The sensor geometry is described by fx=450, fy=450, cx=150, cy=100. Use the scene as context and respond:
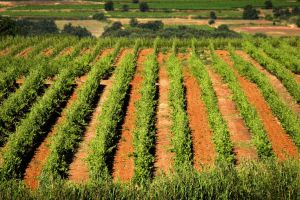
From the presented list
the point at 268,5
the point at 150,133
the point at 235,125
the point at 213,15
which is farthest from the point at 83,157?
the point at 268,5

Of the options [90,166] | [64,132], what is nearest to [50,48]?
[64,132]

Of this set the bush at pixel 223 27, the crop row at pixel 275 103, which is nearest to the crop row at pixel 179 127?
the crop row at pixel 275 103

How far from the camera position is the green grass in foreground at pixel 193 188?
12977 mm

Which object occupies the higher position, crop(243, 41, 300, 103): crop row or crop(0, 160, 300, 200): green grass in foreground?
crop(0, 160, 300, 200): green grass in foreground

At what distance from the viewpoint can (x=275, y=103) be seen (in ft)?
80.8

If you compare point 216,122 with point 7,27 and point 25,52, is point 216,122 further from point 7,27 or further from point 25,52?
point 7,27

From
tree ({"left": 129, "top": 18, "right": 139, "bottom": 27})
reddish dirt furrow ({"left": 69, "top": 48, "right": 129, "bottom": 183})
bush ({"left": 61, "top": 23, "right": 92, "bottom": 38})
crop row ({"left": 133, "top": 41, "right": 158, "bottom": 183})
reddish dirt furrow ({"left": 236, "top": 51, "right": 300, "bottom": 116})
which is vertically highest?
crop row ({"left": 133, "top": 41, "right": 158, "bottom": 183})

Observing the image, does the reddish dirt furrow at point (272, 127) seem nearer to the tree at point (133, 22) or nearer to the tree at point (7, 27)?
the tree at point (7, 27)

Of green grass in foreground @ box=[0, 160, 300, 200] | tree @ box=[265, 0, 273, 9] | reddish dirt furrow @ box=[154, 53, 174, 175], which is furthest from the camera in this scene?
tree @ box=[265, 0, 273, 9]

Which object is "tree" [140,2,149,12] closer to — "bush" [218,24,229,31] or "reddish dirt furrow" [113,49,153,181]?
"bush" [218,24,229,31]

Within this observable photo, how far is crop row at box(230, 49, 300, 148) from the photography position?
71.8ft

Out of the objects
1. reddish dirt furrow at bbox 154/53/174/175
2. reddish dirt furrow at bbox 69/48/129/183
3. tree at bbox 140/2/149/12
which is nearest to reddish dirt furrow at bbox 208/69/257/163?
reddish dirt furrow at bbox 154/53/174/175

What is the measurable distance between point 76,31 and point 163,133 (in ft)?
169

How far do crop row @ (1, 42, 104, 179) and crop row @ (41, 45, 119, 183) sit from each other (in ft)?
3.54
